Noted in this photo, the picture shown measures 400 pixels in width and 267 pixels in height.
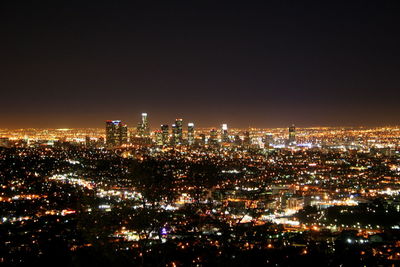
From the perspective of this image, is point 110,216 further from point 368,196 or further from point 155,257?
point 368,196

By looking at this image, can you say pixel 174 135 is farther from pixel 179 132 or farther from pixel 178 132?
pixel 179 132

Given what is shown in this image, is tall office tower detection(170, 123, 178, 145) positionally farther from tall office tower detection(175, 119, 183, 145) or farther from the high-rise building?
tall office tower detection(175, 119, 183, 145)

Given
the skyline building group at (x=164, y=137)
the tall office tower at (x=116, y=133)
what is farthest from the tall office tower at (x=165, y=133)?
the tall office tower at (x=116, y=133)

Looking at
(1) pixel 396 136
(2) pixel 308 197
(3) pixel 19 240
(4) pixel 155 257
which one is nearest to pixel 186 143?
(1) pixel 396 136

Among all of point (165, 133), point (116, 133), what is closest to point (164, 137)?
point (165, 133)

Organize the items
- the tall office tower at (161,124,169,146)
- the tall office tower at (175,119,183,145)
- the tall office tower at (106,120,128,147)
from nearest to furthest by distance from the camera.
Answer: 1. the tall office tower at (106,120,128,147)
2. the tall office tower at (161,124,169,146)
3. the tall office tower at (175,119,183,145)

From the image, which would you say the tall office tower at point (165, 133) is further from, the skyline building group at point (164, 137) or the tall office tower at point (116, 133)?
the tall office tower at point (116, 133)

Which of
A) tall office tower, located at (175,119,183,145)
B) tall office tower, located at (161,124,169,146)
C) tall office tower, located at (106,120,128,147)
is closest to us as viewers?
tall office tower, located at (106,120,128,147)

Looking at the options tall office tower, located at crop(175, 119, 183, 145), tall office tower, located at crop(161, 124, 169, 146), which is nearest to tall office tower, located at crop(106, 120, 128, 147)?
tall office tower, located at crop(161, 124, 169, 146)
